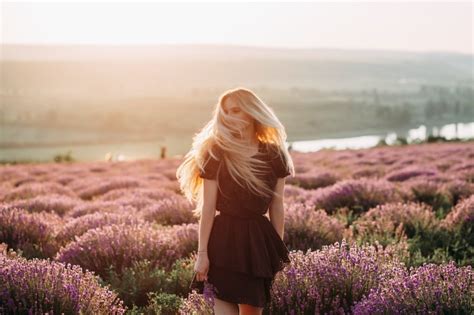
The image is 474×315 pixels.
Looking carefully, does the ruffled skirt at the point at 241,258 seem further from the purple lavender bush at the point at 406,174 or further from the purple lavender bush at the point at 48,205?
the purple lavender bush at the point at 406,174

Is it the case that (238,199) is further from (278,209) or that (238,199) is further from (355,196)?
(355,196)

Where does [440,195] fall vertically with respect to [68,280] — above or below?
below

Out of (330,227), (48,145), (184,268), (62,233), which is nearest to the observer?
(184,268)

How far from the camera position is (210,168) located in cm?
349

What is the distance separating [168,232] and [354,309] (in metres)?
3.24

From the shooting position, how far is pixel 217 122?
3514mm

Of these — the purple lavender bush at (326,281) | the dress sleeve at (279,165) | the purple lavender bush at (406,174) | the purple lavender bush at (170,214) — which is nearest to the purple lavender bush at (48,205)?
the purple lavender bush at (170,214)

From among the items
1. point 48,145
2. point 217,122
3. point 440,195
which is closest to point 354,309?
point 217,122

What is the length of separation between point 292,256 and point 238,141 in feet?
3.90

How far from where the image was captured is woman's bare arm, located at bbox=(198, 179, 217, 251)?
348 cm

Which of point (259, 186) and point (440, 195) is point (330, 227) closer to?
point (259, 186)

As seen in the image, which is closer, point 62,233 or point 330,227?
point 330,227

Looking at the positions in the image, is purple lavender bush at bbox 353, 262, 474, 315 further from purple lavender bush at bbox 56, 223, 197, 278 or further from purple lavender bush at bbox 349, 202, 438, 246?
purple lavender bush at bbox 349, 202, 438, 246

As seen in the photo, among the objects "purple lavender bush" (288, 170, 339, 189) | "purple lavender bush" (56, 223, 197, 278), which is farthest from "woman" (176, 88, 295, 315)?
"purple lavender bush" (288, 170, 339, 189)
